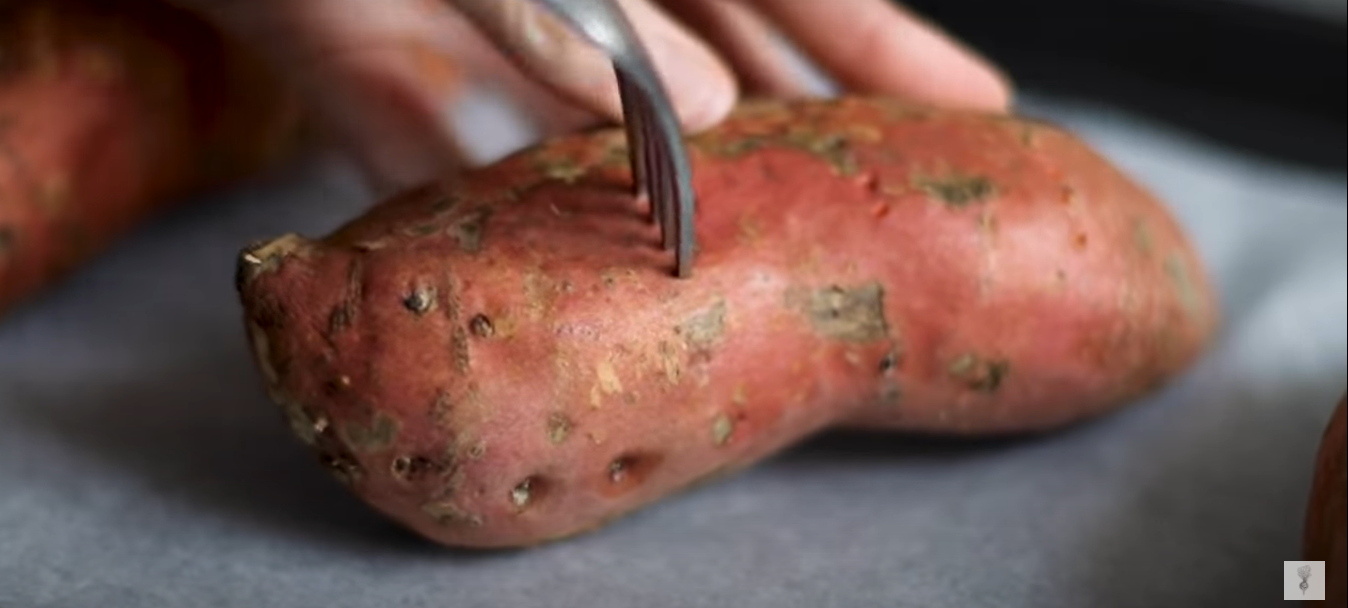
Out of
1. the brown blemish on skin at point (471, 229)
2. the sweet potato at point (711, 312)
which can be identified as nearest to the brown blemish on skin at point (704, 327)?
the sweet potato at point (711, 312)

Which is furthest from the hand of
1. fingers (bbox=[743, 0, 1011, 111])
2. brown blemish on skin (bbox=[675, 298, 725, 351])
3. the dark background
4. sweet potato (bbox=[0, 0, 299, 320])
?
the dark background

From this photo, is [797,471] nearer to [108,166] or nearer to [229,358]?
[229,358]

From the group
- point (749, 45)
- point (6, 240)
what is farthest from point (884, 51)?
point (6, 240)

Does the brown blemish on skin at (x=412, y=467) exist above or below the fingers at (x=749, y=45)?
below

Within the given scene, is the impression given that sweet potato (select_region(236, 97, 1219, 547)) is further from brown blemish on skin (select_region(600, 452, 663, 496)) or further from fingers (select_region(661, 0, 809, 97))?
fingers (select_region(661, 0, 809, 97))

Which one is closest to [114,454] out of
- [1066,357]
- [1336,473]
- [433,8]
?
[433,8]

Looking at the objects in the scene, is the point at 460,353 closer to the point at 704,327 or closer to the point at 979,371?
the point at 704,327

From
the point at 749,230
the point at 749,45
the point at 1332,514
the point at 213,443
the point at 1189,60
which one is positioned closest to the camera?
the point at 1332,514

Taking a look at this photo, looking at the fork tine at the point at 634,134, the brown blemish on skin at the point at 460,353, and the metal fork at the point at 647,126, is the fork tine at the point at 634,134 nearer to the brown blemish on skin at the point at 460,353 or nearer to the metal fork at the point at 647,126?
the metal fork at the point at 647,126
